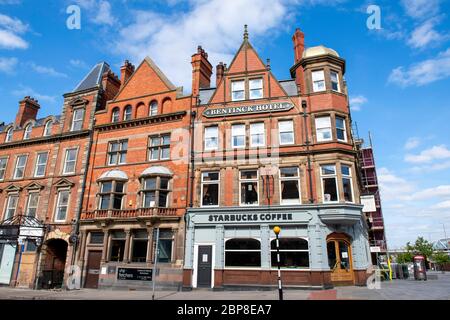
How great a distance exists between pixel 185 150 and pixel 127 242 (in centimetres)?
789

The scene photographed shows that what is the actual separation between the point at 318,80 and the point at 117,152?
16.9 metres

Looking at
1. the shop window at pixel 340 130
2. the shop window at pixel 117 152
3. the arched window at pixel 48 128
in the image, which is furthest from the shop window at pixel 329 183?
the arched window at pixel 48 128

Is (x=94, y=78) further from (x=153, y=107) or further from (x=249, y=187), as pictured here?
(x=249, y=187)

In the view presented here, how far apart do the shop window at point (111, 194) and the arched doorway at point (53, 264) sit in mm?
5532

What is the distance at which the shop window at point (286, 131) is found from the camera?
21.1 metres

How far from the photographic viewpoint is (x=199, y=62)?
24938 mm

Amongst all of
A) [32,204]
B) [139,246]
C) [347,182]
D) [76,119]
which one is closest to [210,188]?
[139,246]

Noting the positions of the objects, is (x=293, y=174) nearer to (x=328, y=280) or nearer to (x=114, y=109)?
(x=328, y=280)

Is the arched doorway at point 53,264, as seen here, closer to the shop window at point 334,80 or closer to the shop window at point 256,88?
the shop window at point 256,88

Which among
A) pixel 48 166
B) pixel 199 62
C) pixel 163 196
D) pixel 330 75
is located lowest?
pixel 163 196

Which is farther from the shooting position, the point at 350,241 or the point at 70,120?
the point at 70,120

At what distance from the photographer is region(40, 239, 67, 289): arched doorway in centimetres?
2362

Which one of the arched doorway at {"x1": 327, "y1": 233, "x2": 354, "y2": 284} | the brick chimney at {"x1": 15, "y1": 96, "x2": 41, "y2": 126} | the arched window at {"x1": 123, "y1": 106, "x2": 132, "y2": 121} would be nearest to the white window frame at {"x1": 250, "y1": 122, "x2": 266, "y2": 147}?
the arched doorway at {"x1": 327, "y1": 233, "x2": 354, "y2": 284}
